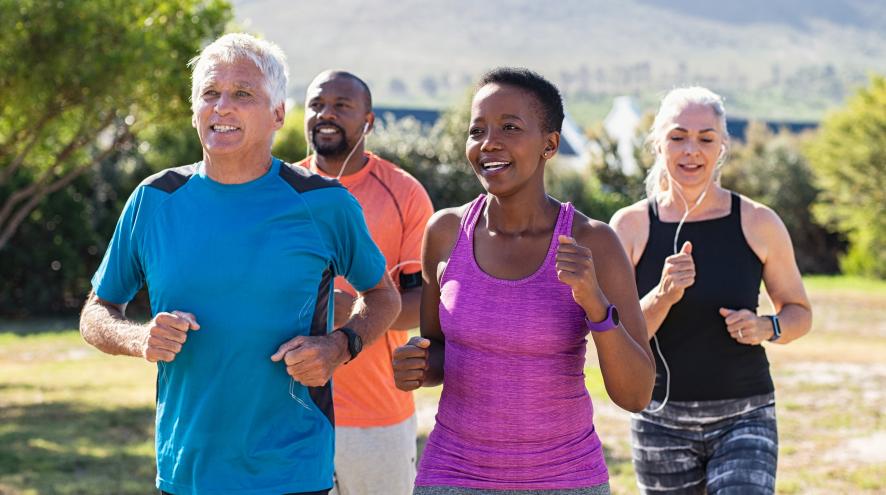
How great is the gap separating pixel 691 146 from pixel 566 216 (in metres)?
1.46

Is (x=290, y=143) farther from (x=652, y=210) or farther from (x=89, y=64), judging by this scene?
(x=652, y=210)

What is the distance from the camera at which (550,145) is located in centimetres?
348

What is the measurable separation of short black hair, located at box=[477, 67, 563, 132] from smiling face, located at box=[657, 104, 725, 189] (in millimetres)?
1357

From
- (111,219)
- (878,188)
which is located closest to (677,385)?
(111,219)

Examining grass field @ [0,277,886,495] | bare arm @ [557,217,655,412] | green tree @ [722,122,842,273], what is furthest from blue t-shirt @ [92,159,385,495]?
green tree @ [722,122,842,273]

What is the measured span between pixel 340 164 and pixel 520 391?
2.08 m

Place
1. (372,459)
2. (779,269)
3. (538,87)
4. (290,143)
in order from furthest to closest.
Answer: (290,143)
(372,459)
(779,269)
(538,87)

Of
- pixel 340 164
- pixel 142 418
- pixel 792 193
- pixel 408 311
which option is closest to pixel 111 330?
pixel 408 311

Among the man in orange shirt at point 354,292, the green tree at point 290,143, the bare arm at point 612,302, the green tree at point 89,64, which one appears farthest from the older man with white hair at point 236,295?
the green tree at point 290,143

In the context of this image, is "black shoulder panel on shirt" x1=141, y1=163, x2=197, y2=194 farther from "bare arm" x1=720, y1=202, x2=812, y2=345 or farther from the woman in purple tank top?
"bare arm" x1=720, y1=202, x2=812, y2=345

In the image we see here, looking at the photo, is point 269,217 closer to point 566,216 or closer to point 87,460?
point 566,216

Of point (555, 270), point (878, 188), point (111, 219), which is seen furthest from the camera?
point (878, 188)

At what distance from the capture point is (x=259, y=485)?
11.0 feet

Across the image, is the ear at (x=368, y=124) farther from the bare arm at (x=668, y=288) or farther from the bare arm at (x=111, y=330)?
the bare arm at (x=111, y=330)
